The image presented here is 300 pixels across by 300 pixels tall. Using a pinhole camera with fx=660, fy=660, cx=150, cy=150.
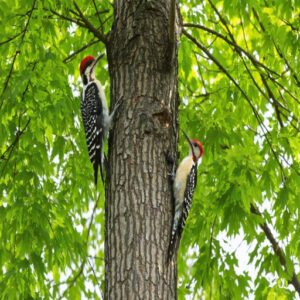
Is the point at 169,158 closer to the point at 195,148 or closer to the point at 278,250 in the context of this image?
the point at 195,148

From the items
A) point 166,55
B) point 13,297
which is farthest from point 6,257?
point 166,55

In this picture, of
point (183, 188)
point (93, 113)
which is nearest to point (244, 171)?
point (183, 188)

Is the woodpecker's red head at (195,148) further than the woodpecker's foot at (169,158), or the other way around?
the woodpecker's red head at (195,148)

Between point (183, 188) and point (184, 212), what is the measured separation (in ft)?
0.85

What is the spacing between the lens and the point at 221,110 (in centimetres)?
601

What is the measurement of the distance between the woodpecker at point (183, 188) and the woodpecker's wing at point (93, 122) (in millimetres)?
689

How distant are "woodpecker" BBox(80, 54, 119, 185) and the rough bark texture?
3.42 feet

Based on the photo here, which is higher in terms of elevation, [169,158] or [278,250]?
[169,158]

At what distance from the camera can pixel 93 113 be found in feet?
19.5

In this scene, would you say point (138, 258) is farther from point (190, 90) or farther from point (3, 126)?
point (190, 90)

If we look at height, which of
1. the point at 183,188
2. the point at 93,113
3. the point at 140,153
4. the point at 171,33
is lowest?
the point at 140,153

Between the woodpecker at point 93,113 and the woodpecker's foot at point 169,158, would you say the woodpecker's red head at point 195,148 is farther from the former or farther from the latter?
the woodpecker's foot at point 169,158

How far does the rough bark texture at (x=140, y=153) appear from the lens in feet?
12.3

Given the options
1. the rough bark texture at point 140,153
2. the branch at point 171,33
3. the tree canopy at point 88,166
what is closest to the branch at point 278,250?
the tree canopy at point 88,166
